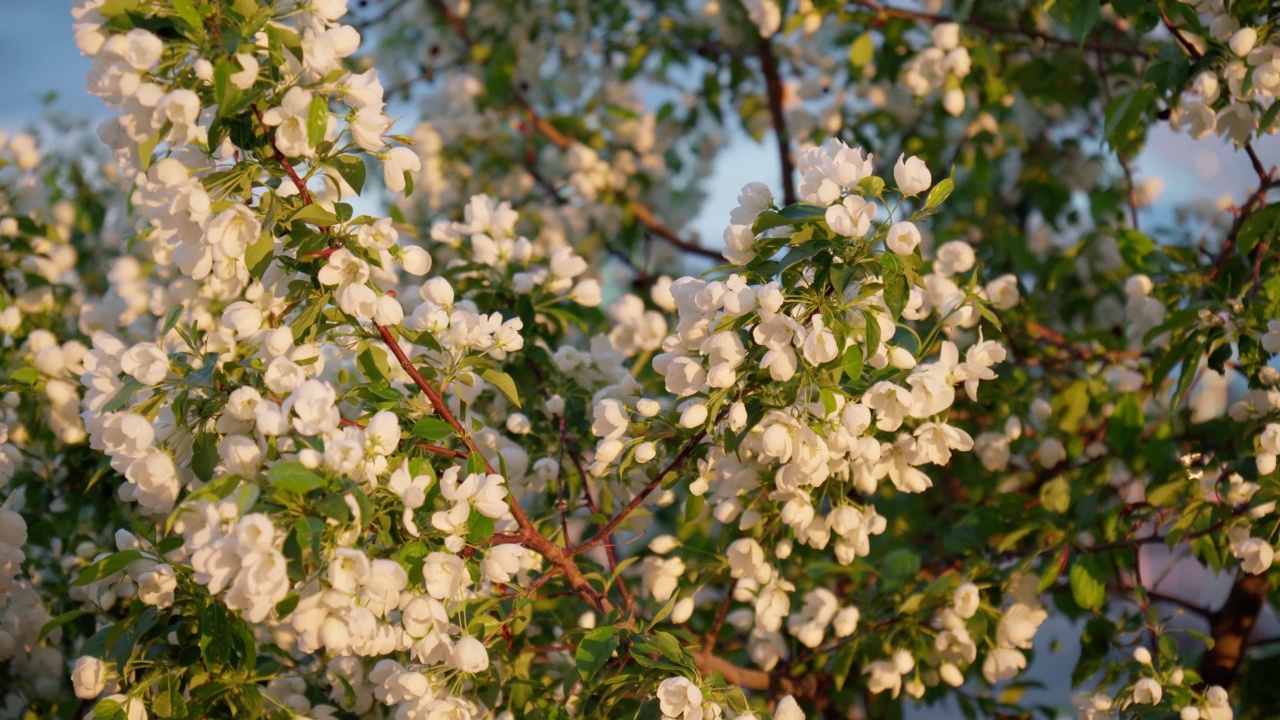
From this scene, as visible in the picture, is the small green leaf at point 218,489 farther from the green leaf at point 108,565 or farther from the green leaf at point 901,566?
the green leaf at point 901,566

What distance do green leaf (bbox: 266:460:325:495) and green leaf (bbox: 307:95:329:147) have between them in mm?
307

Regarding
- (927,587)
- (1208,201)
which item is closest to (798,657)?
(927,587)

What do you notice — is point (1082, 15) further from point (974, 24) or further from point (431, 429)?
point (431, 429)

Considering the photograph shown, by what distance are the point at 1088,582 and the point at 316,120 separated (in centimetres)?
116

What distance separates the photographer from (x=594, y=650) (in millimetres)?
1121

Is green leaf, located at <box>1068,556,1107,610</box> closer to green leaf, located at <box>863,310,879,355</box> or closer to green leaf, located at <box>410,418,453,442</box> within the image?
green leaf, located at <box>863,310,879,355</box>

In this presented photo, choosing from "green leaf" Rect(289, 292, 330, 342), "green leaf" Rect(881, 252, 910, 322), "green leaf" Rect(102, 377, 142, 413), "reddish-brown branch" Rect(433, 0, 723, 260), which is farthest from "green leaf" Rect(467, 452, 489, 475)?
"reddish-brown branch" Rect(433, 0, 723, 260)

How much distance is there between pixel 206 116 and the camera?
1.05m

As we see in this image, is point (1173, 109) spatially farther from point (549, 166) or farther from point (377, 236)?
point (549, 166)

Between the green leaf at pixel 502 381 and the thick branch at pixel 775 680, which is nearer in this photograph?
the green leaf at pixel 502 381

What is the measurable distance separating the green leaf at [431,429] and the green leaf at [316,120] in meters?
0.29

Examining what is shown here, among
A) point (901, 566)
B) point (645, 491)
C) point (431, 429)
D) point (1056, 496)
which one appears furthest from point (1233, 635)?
point (431, 429)

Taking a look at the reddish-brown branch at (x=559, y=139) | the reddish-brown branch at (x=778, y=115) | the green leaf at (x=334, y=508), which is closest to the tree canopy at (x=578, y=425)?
the green leaf at (x=334, y=508)

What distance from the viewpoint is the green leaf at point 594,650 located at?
1.09 m
